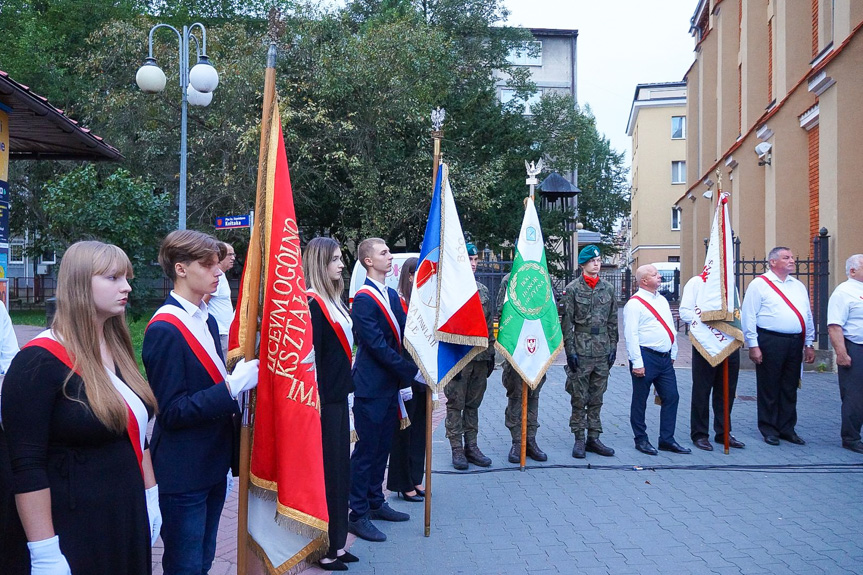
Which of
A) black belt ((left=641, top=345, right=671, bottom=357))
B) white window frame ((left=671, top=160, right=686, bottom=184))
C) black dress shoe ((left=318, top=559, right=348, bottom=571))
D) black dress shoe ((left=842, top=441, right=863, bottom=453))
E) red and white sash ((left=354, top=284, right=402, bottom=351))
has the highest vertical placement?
white window frame ((left=671, top=160, right=686, bottom=184))

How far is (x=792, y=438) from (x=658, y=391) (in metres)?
1.70

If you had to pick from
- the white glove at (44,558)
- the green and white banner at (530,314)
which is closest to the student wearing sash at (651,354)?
the green and white banner at (530,314)

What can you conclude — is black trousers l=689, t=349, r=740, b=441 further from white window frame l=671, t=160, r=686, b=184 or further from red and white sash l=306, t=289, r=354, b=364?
white window frame l=671, t=160, r=686, b=184

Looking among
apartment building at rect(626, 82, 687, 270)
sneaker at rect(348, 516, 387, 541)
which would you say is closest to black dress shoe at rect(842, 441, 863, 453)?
sneaker at rect(348, 516, 387, 541)

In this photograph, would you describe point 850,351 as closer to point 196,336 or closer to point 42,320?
point 196,336

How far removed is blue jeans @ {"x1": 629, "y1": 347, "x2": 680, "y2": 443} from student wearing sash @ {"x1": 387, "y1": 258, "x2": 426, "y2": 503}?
2579 millimetres

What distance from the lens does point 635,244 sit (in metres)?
56.0

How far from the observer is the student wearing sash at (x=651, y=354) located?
25.5 feet

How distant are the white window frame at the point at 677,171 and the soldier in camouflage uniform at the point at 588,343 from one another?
154 ft

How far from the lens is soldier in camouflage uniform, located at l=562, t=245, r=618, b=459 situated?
7695mm

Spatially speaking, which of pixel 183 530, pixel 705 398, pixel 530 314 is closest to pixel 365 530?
pixel 183 530

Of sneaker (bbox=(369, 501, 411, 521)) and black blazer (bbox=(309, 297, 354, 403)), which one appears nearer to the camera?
black blazer (bbox=(309, 297, 354, 403))

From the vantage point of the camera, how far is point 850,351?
7.85 metres

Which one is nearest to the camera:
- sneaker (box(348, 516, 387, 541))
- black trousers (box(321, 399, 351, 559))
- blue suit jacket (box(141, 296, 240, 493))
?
blue suit jacket (box(141, 296, 240, 493))
